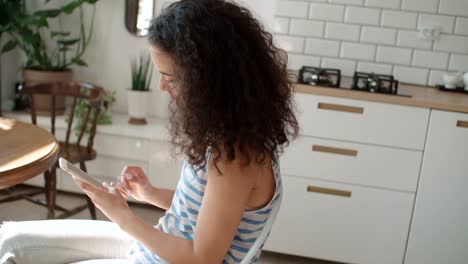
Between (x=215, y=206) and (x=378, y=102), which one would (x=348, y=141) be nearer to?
(x=378, y=102)

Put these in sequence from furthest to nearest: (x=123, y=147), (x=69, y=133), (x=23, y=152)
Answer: (x=123, y=147)
(x=69, y=133)
(x=23, y=152)

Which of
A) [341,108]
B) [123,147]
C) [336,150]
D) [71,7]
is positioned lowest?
[123,147]

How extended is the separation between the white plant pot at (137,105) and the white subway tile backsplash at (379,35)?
1340mm

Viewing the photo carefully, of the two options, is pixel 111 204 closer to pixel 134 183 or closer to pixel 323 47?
pixel 134 183

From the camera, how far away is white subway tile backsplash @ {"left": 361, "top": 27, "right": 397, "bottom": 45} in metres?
3.24

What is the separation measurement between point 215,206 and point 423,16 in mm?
2421

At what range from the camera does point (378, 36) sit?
3.25 meters

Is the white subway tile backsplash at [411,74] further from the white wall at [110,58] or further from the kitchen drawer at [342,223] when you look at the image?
the white wall at [110,58]

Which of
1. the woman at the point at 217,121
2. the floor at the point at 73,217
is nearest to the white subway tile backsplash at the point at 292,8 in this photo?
the floor at the point at 73,217

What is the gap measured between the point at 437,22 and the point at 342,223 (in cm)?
122

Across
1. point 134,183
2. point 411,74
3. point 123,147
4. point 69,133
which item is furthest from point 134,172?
point 411,74

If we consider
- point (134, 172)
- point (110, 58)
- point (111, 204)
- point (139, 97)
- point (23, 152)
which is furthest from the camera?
point (110, 58)

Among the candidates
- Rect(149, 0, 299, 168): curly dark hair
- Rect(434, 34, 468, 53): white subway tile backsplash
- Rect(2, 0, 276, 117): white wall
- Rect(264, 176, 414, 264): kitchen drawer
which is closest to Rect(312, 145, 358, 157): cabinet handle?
Rect(264, 176, 414, 264): kitchen drawer

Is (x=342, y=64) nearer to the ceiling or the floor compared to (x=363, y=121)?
nearer to the ceiling
